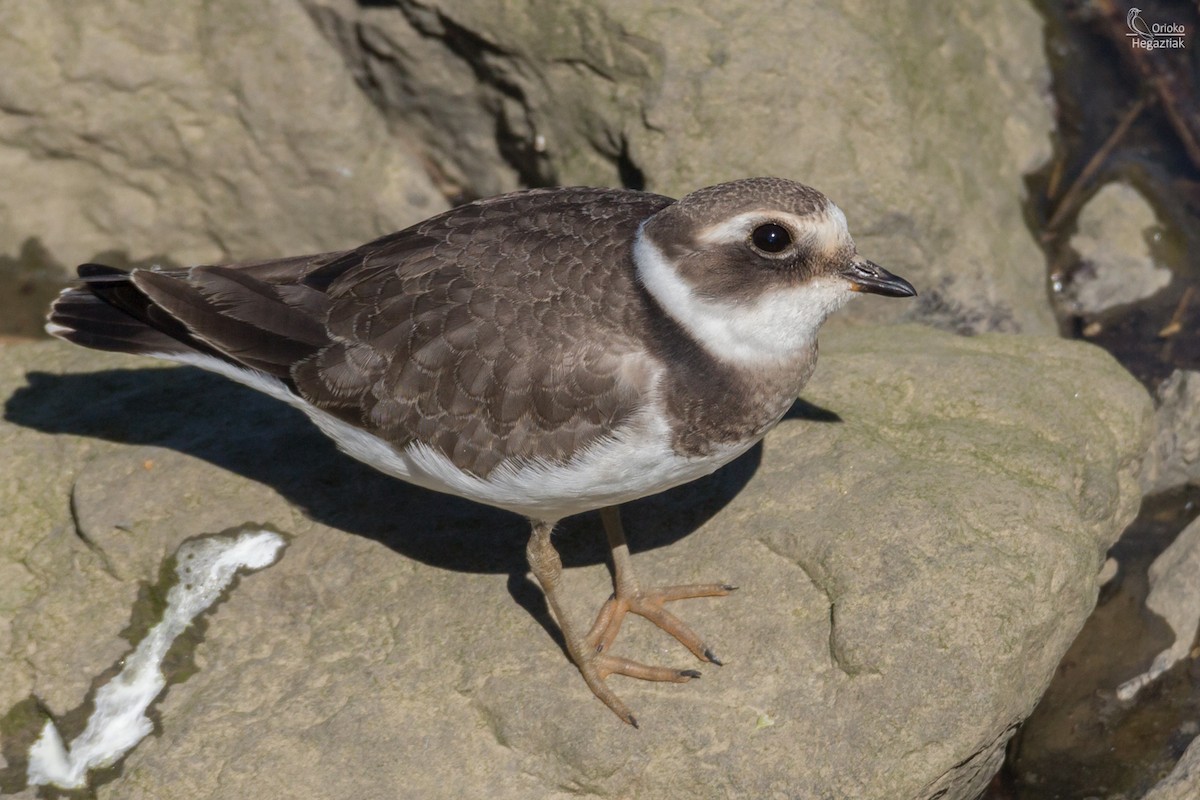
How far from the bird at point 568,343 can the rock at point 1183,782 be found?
225cm

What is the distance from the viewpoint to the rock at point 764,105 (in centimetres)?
783

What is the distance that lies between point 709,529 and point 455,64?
13.8 feet

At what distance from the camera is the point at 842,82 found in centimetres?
790

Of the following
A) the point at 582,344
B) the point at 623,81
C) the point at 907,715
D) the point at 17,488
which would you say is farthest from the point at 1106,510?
the point at 17,488

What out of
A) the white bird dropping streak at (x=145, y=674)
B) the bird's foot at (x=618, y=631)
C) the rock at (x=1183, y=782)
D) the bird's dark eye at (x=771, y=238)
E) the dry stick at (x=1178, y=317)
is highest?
the bird's dark eye at (x=771, y=238)

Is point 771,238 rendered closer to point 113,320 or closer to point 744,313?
point 744,313

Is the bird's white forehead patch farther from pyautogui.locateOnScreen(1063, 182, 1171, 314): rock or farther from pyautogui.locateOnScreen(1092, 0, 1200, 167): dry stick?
pyautogui.locateOnScreen(1092, 0, 1200, 167): dry stick

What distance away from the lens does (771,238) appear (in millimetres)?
5008

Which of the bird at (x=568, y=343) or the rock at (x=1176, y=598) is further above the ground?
the bird at (x=568, y=343)

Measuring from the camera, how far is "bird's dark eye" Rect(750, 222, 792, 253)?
5.00 m

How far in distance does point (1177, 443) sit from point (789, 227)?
3.79m

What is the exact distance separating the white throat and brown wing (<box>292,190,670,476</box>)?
0.53 ft

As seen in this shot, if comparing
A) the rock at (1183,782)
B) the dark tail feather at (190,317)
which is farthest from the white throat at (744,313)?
the rock at (1183,782)

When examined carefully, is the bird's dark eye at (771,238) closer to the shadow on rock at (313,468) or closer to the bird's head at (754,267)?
the bird's head at (754,267)
